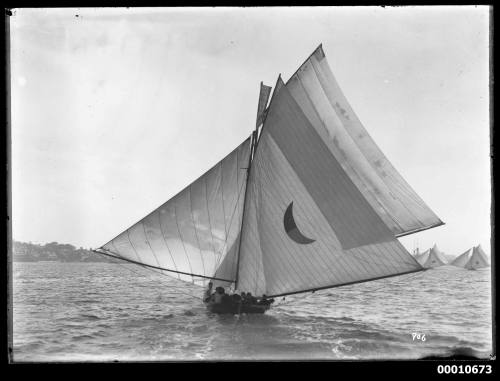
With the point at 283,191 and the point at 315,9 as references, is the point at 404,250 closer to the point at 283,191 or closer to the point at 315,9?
the point at 283,191

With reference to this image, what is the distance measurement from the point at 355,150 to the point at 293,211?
3.76m

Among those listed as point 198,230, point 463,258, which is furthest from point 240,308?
point 463,258

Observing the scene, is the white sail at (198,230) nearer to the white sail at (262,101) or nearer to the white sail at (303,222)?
the white sail at (303,222)

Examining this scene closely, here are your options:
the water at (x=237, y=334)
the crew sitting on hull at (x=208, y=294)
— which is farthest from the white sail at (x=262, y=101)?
the water at (x=237, y=334)

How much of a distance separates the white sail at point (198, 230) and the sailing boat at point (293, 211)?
4cm

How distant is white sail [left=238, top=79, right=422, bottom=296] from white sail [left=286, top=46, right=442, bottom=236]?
0.71m

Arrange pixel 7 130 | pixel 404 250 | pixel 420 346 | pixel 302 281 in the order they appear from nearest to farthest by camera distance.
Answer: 1. pixel 7 130
2. pixel 420 346
3. pixel 404 250
4. pixel 302 281

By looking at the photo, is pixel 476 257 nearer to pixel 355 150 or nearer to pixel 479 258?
pixel 479 258

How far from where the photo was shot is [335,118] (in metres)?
20.6

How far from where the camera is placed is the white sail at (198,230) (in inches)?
820
